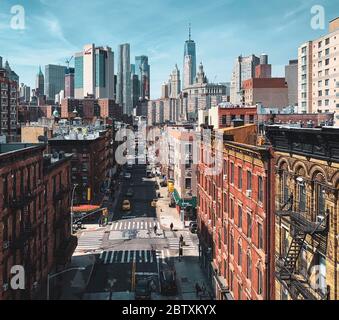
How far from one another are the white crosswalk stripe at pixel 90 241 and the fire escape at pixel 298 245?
3996 cm

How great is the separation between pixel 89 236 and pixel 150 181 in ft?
202

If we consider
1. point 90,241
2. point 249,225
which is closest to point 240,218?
point 249,225

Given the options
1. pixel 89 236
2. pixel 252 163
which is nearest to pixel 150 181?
pixel 89 236

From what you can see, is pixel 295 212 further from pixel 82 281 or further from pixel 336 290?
pixel 82 281

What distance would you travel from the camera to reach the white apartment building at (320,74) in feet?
315

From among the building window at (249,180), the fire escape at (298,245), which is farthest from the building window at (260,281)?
the building window at (249,180)

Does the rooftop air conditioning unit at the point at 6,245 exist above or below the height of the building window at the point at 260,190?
below

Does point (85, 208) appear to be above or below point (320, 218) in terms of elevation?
below

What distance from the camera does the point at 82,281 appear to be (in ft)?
142

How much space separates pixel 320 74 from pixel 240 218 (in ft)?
274

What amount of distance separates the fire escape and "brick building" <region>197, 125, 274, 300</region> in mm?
3147

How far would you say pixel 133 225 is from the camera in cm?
6856

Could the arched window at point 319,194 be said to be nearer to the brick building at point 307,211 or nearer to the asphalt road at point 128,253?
the brick building at point 307,211

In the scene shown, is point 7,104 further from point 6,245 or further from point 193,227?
point 6,245
